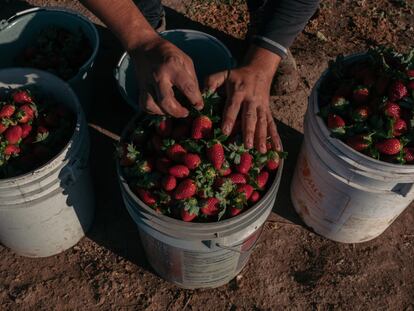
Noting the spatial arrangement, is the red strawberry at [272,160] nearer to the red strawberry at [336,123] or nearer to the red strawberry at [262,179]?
the red strawberry at [262,179]

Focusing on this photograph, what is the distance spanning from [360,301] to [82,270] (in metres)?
1.53

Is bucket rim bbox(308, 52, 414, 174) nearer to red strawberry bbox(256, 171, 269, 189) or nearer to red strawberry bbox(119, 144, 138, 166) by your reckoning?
red strawberry bbox(256, 171, 269, 189)

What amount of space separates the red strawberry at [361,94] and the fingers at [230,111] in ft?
1.81

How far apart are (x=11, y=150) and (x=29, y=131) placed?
0.48 feet

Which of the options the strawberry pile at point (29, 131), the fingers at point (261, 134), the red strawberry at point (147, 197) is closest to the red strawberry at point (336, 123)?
the fingers at point (261, 134)

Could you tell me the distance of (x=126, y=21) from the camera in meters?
2.15

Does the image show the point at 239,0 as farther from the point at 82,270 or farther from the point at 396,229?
the point at 82,270

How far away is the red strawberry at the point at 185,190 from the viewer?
192 centimetres

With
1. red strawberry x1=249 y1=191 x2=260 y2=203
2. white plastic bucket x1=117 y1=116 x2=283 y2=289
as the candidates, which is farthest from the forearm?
red strawberry x1=249 y1=191 x2=260 y2=203

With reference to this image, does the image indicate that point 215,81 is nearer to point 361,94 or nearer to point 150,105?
point 150,105

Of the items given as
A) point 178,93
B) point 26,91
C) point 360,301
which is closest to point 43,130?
point 26,91

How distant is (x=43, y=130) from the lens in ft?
7.75

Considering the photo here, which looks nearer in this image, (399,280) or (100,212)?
(399,280)

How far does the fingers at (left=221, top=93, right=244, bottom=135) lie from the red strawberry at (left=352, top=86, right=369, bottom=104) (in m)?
0.55
